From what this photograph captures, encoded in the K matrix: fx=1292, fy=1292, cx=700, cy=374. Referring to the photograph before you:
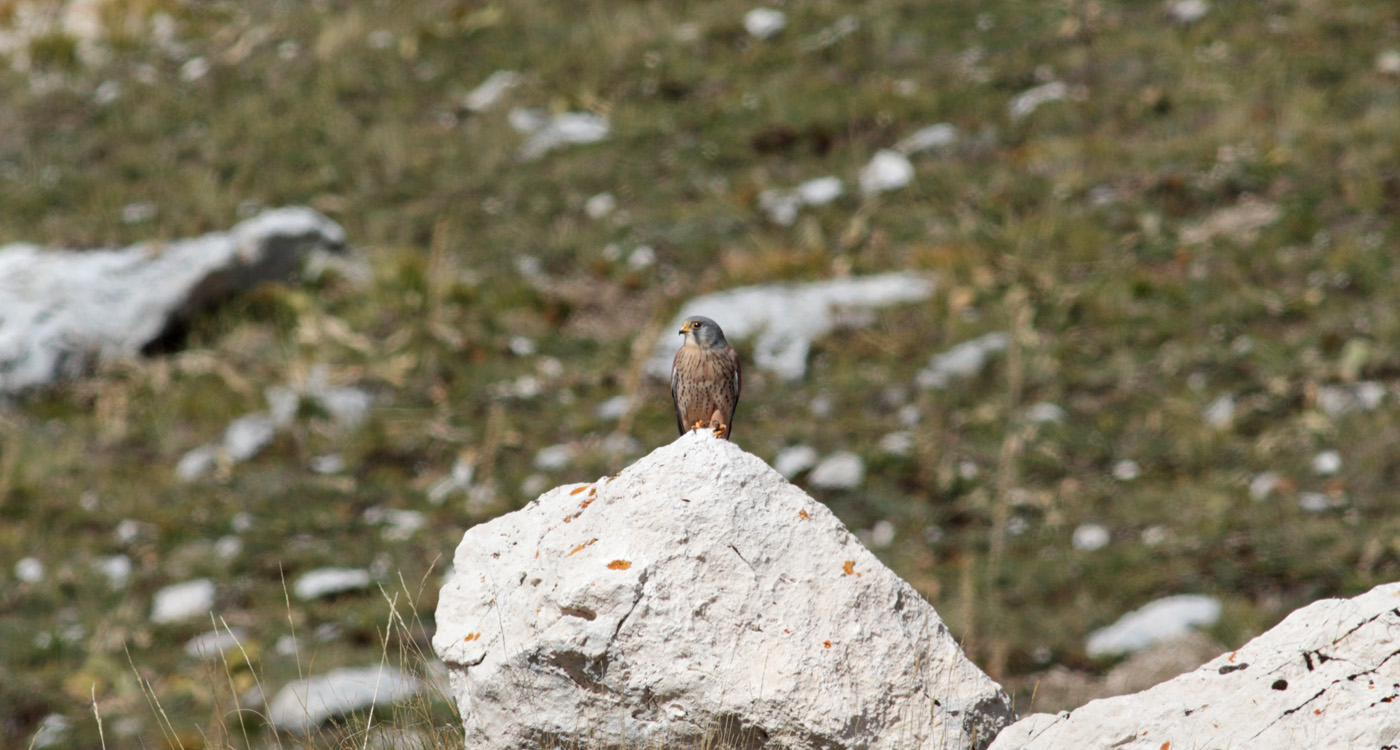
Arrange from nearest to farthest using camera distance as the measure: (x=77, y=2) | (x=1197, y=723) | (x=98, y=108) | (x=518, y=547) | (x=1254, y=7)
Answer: (x=1197, y=723) < (x=518, y=547) < (x=1254, y=7) < (x=98, y=108) < (x=77, y=2)

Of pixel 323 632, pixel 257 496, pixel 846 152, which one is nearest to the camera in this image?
pixel 323 632

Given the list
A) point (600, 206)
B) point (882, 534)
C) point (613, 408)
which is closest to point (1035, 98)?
point (600, 206)

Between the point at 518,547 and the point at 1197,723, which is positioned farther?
the point at 518,547

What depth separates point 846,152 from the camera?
12.7m

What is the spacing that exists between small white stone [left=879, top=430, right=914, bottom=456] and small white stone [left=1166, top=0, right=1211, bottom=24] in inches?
274

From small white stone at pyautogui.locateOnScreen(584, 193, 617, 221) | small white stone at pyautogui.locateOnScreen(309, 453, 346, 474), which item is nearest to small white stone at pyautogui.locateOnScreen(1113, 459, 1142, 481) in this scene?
small white stone at pyautogui.locateOnScreen(584, 193, 617, 221)

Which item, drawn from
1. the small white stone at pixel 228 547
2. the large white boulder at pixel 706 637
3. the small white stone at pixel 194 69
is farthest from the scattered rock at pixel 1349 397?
the small white stone at pixel 194 69

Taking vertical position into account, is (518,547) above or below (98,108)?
above

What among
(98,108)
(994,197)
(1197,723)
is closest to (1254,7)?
(994,197)

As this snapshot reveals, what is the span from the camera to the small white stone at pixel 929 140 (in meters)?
12.6

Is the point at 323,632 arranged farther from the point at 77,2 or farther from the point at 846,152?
the point at 77,2

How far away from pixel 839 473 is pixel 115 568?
510 cm

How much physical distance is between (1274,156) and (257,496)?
9.07 meters

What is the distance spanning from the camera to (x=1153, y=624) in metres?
7.67
